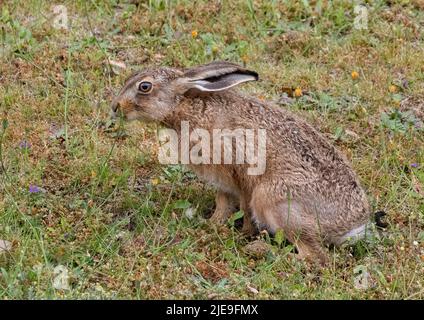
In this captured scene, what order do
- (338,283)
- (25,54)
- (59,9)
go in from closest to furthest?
(338,283)
(25,54)
(59,9)

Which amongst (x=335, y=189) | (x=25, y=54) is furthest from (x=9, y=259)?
(x=25, y=54)

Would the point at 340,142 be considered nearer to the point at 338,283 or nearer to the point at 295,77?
the point at 295,77

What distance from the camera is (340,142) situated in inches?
324

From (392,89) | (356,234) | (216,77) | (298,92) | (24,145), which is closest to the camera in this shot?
(356,234)

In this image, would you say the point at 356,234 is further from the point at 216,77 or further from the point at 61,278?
the point at 61,278

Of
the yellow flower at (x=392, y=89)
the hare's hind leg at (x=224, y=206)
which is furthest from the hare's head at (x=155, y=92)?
the yellow flower at (x=392, y=89)

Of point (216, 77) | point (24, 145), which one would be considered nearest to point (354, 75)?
point (216, 77)

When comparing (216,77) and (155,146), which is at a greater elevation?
(216,77)

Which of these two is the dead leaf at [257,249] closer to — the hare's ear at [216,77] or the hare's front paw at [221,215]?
the hare's front paw at [221,215]

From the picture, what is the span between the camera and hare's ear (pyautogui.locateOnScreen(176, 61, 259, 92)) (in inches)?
275

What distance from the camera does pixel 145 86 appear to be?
23.5 feet

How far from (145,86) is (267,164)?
1.09 metres

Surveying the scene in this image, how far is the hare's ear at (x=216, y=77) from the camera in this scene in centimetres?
699
